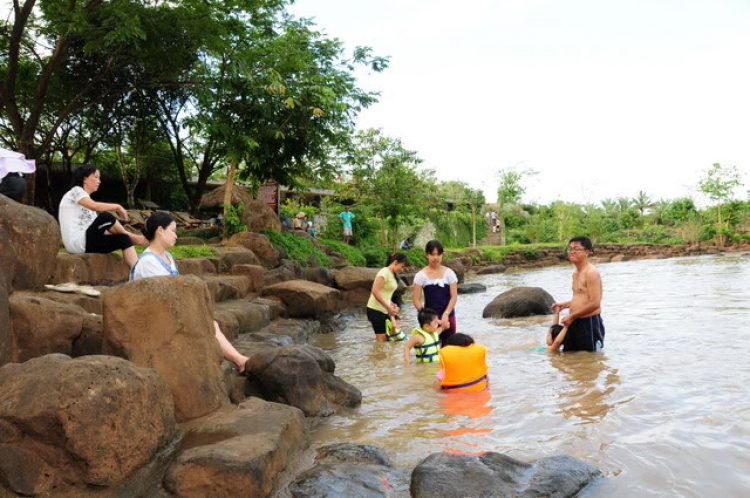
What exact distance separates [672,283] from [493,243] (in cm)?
2179

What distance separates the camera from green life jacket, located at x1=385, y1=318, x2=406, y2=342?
8664 millimetres

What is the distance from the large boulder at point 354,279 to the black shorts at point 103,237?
26.8 ft

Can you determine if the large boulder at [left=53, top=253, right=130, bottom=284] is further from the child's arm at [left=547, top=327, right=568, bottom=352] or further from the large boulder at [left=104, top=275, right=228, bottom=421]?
the child's arm at [left=547, top=327, right=568, bottom=352]

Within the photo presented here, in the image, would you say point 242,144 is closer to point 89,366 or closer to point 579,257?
point 579,257

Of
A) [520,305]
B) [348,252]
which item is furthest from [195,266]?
[348,252]

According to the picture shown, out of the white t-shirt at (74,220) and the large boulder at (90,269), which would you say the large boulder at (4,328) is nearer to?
the white t-shirt at (74,220)

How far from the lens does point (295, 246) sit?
16.4 m

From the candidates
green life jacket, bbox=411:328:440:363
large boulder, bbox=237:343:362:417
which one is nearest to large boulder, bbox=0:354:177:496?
large boulder, bbox=237:343:362:417

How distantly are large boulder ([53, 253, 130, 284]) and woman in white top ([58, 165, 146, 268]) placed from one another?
375 mm

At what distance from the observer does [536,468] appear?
3.68 meters

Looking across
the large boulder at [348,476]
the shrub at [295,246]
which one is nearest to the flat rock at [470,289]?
the shrub at [295,246]

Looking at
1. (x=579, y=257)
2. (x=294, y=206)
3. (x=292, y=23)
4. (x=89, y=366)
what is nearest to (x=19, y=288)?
(x=89, y=366)

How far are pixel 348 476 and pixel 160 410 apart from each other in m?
1.25

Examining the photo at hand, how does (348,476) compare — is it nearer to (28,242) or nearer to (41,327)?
(41,327)
